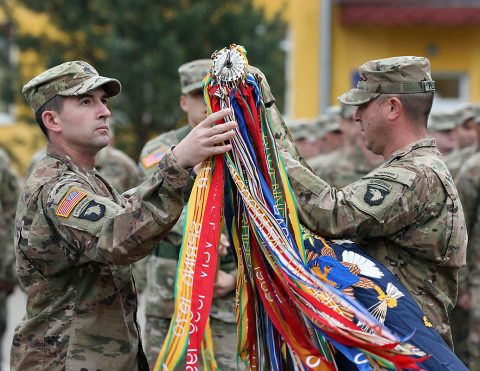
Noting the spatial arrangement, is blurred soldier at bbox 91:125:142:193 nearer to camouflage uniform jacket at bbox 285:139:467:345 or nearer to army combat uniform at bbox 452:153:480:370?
army combat uniform at bbox 452:153:480:370

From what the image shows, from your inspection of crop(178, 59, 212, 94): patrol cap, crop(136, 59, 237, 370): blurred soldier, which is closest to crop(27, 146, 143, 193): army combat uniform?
crop(136, 59, 237, 370): blurred soldier

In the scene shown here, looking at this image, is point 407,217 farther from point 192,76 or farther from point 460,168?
point 460,168

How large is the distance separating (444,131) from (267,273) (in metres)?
7.15

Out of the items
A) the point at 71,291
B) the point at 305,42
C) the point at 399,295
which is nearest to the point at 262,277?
the point at 399,295

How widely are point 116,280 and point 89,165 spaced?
59 centimetres

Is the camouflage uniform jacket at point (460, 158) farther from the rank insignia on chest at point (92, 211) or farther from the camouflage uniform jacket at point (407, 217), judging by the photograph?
the rank insignia on chest at point (92, 211)

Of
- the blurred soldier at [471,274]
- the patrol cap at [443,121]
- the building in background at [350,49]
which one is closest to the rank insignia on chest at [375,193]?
the blurred soldier at [471,274]

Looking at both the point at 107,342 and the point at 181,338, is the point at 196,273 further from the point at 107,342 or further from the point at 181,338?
the point at 107,342

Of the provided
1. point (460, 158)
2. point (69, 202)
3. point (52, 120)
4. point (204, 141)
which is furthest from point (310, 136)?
point (204, 141)

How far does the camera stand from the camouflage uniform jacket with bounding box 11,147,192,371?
13.7 feet

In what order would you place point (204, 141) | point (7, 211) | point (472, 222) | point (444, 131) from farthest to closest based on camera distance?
point (444, 131)
point (7, 211)
point (472, 222)
point (204, 141)

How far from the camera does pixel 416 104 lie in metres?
4.64

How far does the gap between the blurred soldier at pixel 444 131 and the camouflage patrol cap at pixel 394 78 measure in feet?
20.5

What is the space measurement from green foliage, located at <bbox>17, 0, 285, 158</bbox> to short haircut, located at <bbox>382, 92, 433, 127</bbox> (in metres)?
11.0
